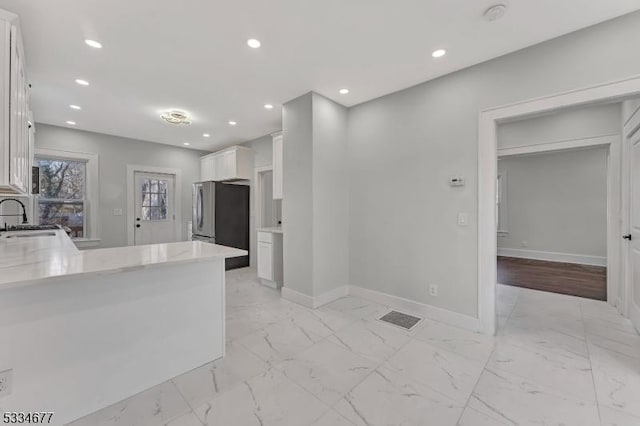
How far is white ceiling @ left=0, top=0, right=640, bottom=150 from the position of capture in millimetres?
1930

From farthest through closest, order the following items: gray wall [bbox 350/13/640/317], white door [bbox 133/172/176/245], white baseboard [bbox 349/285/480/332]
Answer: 1. white door [bbox 133/172/176/245]
2. white baseboard [bbox 349/285/480/332]
3. gray wall [bbox 350/13/640/317]

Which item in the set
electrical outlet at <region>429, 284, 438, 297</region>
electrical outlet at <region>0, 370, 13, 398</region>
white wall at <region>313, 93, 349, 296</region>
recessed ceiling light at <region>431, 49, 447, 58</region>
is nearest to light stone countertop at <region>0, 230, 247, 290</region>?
electrical outlet at <region>0, 370, 13, 398</region>

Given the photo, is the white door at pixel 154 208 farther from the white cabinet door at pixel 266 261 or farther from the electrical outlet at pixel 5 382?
the electrical outlet at pixel 5 382

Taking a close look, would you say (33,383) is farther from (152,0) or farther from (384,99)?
(384,99)

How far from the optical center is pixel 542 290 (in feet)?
13.0

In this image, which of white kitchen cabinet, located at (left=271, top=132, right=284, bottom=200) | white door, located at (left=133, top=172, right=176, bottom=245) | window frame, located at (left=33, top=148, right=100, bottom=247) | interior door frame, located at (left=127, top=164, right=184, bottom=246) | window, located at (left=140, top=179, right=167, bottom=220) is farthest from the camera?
window, located at (left=140, top=179, right=167, bottom=220)

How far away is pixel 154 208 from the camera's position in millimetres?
5715

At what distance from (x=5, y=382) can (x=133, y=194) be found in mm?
4674

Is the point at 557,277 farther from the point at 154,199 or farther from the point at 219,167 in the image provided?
the point at 154,199

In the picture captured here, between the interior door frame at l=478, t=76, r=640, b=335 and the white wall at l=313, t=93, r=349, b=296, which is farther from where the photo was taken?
the white wall at l=313, t=93, r=349, b=296

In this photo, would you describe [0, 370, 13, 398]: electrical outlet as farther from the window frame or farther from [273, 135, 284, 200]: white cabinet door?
the window frame

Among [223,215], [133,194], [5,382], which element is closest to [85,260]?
[5,382]

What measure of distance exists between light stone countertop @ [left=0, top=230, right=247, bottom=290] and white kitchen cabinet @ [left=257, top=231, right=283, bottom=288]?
1.79 m

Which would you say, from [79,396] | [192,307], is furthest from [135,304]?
[79,396]
